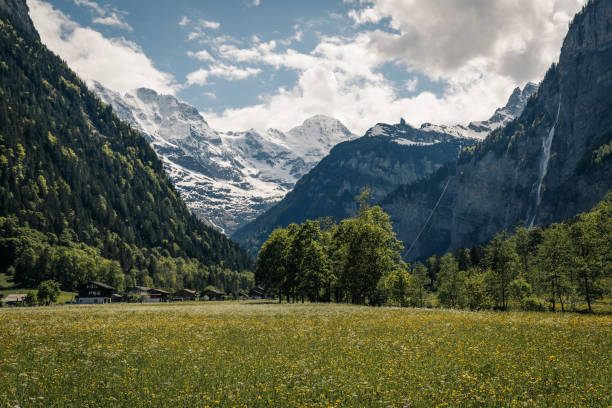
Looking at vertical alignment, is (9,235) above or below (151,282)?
above

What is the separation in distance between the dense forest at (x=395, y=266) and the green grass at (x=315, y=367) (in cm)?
3073

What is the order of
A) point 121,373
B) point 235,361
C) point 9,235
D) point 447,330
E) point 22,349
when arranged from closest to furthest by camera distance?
point 121,373 → point 235,361 → point 22,349 → point 447,330 → point 9,235

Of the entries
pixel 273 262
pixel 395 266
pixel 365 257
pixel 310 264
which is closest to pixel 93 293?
pixel 273 262

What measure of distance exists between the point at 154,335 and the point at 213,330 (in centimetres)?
357

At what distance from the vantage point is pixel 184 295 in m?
178

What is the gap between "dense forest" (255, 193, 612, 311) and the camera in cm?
4959

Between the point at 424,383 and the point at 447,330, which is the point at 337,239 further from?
the point at 424,383

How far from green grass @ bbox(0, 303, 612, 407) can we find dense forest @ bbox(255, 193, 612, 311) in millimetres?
30731

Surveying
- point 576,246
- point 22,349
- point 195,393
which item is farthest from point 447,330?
point 576,246

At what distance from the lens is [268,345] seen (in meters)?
20.3

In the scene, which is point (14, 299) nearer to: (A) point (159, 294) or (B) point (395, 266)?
(A) point (159, 294)

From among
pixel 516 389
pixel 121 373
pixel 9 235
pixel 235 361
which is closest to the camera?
pixel 516 389

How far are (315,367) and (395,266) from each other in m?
53.4

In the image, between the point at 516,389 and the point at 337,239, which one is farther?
the point at 337,239
